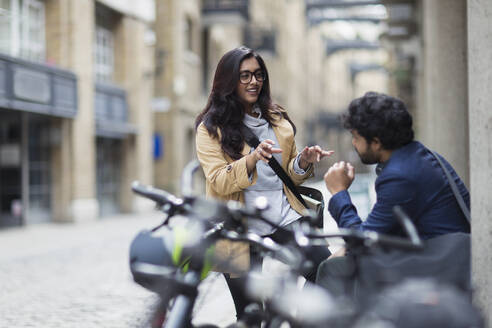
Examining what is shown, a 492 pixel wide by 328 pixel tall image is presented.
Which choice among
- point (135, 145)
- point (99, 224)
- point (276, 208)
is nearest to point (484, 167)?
point (276, 208)

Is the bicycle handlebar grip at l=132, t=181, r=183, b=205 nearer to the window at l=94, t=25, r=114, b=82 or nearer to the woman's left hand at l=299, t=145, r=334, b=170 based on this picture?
Result: the woman's left hand at l=299, t=145, r=334, b=170

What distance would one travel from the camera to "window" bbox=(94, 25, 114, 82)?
66.3 feet

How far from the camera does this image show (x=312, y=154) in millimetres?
3064

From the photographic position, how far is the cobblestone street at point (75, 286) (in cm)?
556

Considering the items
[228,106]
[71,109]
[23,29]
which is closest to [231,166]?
[228,106]

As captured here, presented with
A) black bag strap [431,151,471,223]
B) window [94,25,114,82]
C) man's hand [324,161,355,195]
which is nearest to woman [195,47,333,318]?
man's hand [324,161,355,195]

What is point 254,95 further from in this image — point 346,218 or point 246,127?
point 346,218

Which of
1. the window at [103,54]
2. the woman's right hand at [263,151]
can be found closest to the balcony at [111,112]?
the window at [103,54]

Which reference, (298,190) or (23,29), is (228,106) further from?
(23,29)

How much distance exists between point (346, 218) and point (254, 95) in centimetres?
85

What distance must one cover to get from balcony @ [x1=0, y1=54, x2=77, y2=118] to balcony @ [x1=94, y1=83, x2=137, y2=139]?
1.66m

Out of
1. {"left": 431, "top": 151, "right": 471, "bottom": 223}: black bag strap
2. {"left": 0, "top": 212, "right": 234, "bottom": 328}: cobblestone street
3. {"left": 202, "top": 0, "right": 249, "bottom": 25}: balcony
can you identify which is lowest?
{"left": 0, "top": 212, "right": 234, "bottom": 328}: cobblestone street

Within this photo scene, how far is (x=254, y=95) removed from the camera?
10.5ft

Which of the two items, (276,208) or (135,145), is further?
(135,145)
